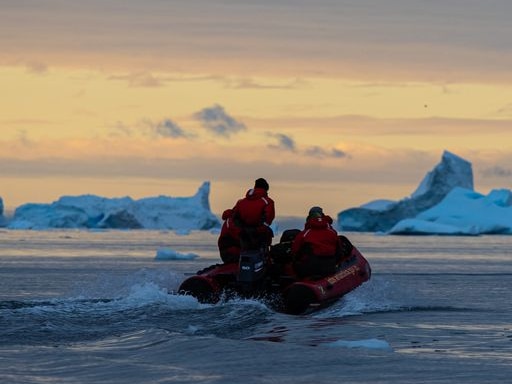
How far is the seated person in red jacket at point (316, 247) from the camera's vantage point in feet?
56.0

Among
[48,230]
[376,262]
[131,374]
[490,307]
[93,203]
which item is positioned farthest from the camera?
[48,230]

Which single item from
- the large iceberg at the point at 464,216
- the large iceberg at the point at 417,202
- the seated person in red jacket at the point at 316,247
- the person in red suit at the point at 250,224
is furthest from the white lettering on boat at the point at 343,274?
the large iceberg at the point at 417,202

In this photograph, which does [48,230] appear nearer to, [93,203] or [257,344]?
[93,203]

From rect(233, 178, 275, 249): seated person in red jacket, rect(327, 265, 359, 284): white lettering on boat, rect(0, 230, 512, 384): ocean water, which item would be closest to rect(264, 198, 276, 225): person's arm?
rect(233, 178, 275, 249): seated person in red jacket

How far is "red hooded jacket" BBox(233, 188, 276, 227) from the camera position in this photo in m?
17.1

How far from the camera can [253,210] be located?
56.3 feet

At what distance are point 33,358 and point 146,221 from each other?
109m

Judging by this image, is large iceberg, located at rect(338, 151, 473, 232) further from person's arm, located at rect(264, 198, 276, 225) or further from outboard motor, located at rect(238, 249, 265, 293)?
outboard motor, located at rect(238, 249, 265, 293)

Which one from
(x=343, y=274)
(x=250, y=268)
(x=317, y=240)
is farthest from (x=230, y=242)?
(x=343, y=274)

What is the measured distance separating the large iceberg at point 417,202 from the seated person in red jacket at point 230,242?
73.0 meters

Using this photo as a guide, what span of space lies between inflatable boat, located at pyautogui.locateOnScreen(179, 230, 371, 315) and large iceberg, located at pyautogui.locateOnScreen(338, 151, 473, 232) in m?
72.9

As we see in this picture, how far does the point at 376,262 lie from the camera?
43719 mm

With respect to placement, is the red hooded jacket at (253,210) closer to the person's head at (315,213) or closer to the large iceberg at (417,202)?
the person's head at (315,213)

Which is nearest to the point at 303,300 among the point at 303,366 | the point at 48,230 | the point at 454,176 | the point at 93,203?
the point at 303,366
